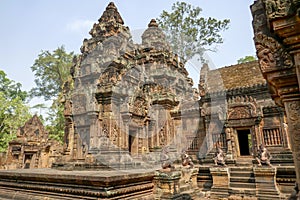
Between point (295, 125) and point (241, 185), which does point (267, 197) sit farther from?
point (295, 125)

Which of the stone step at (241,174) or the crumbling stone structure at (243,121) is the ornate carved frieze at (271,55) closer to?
the stone step at (241,174)

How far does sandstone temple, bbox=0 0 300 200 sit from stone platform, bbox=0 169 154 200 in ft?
0.09

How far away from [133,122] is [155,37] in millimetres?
7759

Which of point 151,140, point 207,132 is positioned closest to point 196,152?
point 207,132

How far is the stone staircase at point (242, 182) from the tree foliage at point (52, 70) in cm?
2251

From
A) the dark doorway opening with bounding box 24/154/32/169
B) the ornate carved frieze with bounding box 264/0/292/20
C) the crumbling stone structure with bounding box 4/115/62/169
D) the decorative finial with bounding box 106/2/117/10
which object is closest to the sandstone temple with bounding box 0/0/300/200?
the ornate carved frieze with bounding box 264/0/292/20

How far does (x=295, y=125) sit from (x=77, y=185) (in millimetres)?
4356

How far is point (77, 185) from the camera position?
192 inches

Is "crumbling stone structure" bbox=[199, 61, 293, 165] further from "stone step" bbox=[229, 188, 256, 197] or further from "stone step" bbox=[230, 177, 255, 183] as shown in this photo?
"stone step" bbox=[229, 188, 256, 197]

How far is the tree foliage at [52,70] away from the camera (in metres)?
26.4

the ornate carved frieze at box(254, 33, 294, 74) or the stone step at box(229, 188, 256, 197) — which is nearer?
the ornate carved frieze at box(254, 33, 294, 74)

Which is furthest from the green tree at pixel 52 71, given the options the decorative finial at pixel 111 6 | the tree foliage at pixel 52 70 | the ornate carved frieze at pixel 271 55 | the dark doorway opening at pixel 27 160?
the ornate carved frieze at pixel 271 55

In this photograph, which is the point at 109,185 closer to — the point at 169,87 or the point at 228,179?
the point at 228,179

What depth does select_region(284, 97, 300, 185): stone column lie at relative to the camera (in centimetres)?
224
